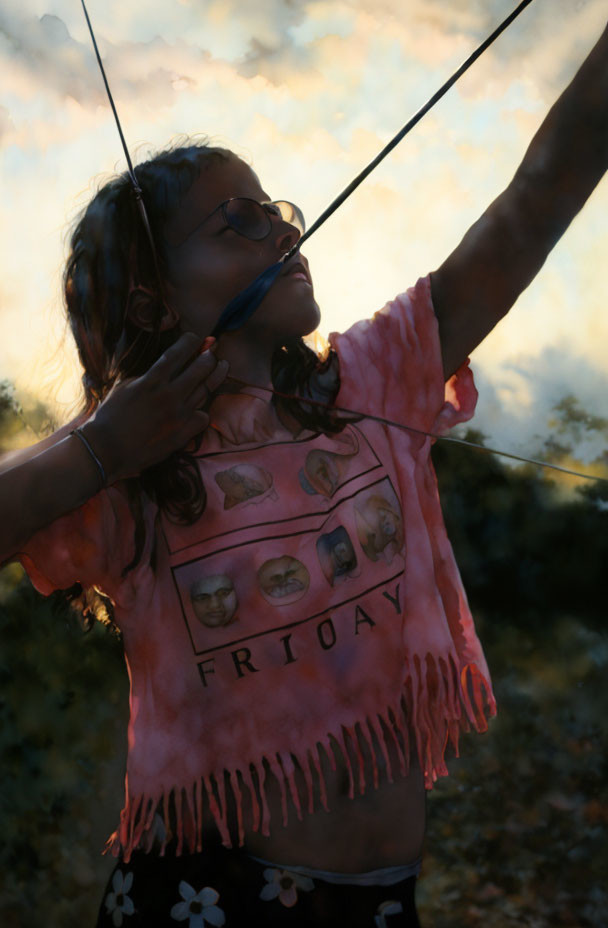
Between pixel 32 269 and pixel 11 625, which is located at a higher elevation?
A: pixel 32 269

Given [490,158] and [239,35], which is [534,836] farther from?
[239,35]

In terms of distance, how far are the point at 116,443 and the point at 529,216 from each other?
437 millimetres

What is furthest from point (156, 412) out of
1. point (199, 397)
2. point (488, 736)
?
point (488, 736)

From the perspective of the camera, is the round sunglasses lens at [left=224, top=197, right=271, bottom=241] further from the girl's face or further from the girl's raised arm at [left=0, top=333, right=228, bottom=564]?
the girl's raised arm at [left=0, top=333, right=228, bottom=564]

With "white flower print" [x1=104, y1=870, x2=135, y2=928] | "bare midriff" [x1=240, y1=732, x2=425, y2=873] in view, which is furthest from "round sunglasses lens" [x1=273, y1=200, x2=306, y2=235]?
"white flower print" [x1=104, y1=870, x2=135, y2=928]

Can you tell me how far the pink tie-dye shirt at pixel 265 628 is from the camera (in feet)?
2.72

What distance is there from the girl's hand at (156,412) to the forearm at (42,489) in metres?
0.02

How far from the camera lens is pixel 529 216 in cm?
86

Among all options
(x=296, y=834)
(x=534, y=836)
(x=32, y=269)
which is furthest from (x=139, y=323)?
(x=534, y=836)

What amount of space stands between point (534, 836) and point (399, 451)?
580 mm

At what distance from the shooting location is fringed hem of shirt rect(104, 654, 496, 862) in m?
0.81

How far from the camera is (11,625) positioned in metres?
1.42

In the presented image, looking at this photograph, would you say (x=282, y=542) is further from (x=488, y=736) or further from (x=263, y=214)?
(x=488, y=736)

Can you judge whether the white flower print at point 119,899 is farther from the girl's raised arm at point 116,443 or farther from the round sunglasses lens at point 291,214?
the round sunglasses lens at point 291,214
